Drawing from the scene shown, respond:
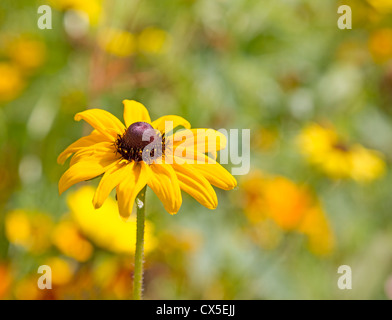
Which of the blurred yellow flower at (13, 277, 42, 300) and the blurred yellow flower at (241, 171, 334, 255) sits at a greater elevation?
the blurred yellow flower at (241, 171, 334, 255)

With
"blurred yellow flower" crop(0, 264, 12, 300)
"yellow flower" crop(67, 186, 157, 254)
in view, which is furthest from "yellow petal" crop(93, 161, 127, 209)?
"blurred yellow flower" crop(0, 264, 12, 300)

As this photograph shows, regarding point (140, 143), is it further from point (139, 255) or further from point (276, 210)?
point (276, 210)

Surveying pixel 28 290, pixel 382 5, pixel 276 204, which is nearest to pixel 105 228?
pixel 28 290

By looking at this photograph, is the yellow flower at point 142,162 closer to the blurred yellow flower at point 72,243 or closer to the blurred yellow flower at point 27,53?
the blurred yellow flower at point 72,243

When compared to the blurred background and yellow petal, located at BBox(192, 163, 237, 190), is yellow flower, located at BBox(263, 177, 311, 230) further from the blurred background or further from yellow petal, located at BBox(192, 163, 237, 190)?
yellow petal, located at BBox(192, 163, 237, 190)

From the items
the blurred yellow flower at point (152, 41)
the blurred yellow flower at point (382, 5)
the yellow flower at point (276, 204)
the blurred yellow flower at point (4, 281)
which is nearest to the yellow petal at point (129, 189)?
the blurred yellow flower at point (4, 281)

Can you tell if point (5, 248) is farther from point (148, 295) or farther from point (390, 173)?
point (390, 173)
